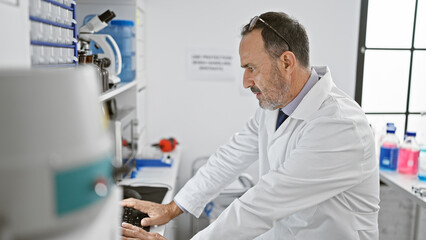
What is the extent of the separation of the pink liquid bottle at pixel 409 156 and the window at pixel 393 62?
2.16ft

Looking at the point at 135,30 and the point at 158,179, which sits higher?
the point at 135,30

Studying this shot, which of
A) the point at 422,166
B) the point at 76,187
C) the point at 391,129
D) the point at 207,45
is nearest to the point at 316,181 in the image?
the point at 76,187

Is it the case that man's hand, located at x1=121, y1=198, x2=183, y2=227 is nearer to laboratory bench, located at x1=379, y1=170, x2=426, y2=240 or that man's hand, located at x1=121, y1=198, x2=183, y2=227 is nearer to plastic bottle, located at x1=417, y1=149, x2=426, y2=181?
plastic bottle, located at x1=417, y1=149, x2=426, y2=181

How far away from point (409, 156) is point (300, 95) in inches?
49.2

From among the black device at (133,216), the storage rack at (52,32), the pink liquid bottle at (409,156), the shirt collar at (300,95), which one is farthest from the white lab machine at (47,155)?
the pink liquid bottle at (409,156)

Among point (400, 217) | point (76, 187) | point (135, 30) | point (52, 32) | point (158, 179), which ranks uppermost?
point (135, 30)

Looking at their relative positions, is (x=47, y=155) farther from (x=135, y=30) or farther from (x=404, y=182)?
(x=404, y=182)

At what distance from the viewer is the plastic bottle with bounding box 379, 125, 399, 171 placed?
250 cm

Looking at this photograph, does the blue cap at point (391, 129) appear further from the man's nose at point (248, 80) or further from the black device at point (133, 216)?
the black device at point (133, 216)

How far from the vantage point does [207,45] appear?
288 cm

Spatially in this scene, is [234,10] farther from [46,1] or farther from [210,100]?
[46,1]

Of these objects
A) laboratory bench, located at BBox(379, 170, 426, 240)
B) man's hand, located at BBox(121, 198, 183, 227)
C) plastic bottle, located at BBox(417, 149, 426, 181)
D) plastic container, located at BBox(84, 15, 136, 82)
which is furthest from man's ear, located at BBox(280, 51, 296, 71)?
laboratory bench, located at BBox(379, 170, 426, 240)

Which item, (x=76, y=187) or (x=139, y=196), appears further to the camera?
(x=139, y=196)

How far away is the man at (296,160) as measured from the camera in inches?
52.5
